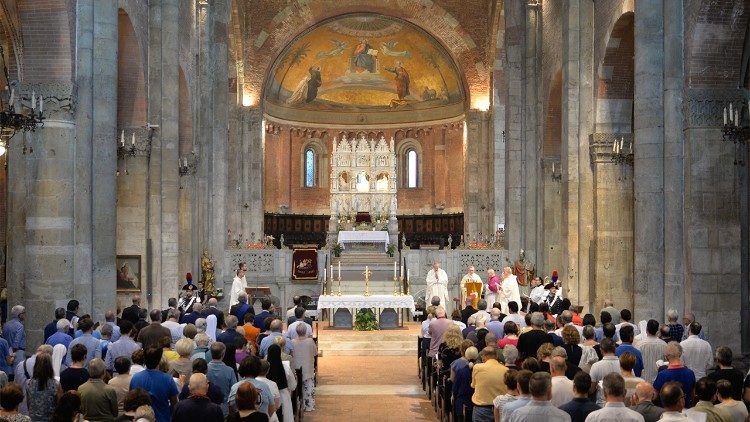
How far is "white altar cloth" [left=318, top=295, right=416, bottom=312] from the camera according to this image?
86.3 feet

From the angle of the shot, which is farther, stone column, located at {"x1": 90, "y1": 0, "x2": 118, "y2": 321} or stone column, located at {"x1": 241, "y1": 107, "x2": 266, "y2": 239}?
stone column, located at {"x1": 241, "y1": 107, "x2": 266, "y2": 239}

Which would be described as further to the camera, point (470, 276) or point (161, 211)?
point (470, 276)

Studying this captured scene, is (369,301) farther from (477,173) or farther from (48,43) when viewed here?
(477,173)

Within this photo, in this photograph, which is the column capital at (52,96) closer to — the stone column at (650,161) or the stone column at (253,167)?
the stone column at (650,161)

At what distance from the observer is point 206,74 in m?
32.6

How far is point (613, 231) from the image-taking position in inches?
903

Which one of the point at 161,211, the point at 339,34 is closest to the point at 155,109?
the point at 161,211

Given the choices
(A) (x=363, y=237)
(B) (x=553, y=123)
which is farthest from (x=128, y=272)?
(A) (x=363, y=237)

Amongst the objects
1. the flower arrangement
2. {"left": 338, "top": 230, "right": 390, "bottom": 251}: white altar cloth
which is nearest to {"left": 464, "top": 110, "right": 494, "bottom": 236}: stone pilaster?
{"left": 338, "top": 230, "right": 390, "bottom": 251}: white altar cloth

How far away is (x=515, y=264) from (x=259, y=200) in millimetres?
15223

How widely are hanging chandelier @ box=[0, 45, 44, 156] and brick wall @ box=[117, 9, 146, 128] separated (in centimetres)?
452

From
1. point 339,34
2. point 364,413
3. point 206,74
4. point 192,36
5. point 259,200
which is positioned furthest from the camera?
point 339,34

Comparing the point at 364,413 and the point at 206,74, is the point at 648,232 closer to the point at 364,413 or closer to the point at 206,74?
the point at 364,413

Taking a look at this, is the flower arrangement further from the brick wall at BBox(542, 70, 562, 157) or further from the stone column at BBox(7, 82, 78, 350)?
the stone column at BBox(7, 82, 78, 350)
